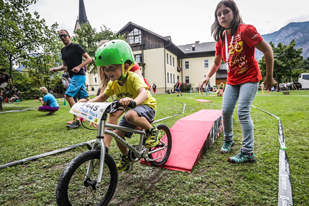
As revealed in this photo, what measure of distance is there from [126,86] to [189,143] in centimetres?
142

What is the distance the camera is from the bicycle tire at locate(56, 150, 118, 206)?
118 cm

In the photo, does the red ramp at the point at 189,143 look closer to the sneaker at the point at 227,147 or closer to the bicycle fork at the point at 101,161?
the sneaker at the point at 227,147

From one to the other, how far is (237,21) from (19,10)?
14693mm

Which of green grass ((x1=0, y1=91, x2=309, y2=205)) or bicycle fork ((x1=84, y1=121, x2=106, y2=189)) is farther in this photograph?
green grass ((x1=0, y1=91, x2=309, y2=205))

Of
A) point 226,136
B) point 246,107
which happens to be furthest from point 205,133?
point 246,107

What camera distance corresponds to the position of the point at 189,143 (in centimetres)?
263

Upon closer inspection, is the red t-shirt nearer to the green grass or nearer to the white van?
the green grass

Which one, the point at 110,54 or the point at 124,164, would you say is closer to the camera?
the point at 110,54

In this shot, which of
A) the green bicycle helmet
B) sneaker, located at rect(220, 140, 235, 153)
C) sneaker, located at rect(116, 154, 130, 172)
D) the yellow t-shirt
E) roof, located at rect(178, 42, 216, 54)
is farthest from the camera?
roof, located at rect(178, 42, 216, 54)

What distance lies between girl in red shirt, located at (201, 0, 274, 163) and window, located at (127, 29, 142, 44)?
29506 millimetres

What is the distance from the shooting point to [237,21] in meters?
2.19

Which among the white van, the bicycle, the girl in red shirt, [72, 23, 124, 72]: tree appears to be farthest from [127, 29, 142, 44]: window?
the bicycle

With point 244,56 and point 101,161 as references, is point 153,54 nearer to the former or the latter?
point 244,56

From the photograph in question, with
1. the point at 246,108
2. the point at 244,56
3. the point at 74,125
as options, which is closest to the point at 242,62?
the point at 244,56
